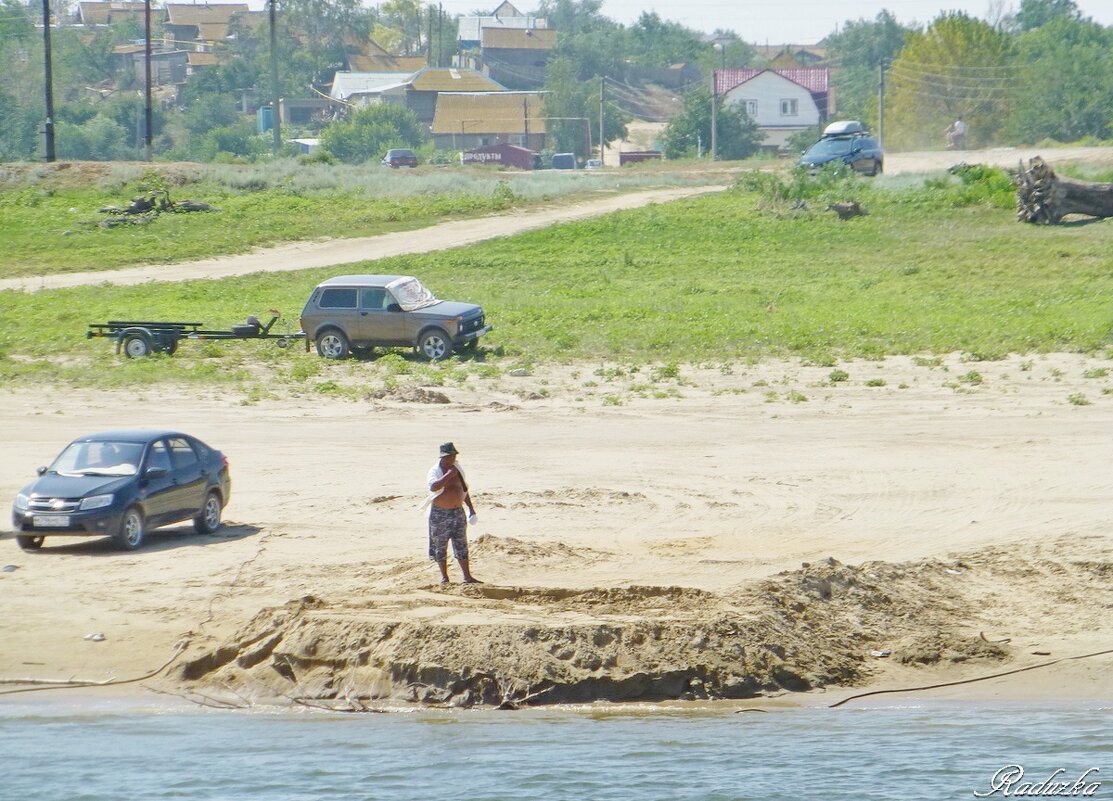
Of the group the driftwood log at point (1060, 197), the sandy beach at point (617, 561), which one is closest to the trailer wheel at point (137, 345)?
the sandy beach at point (617, 561)

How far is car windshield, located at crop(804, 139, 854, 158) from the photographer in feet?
172

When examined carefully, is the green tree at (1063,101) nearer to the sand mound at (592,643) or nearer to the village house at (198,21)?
the sand mound at (592,643)

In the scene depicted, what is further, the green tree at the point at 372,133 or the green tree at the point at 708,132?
the green tree at the point at 372,133

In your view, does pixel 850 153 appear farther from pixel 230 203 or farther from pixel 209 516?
pixel 209 516

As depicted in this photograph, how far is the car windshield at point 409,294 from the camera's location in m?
28.1

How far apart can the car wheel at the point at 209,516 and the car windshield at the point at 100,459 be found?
3.11 ft

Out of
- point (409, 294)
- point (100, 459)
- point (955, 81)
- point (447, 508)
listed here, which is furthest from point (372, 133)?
point (447, 508)

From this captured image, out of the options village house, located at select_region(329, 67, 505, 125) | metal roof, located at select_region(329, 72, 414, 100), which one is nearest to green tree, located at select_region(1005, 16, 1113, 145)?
village house, located at select_region(329, 67, 505, 125)

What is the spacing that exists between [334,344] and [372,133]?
275ft

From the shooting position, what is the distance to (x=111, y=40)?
151875 millimetres

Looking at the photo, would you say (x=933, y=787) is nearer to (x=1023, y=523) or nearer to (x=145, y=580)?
(x=1023, y=523)

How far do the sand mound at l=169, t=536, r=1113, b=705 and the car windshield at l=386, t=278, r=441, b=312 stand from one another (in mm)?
14959

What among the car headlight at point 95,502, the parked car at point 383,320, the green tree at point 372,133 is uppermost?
the green tree at point 372,133

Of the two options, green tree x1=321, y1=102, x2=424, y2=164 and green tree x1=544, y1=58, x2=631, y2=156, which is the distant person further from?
green tree x1=321, y1=102, x2=424, y2=164
